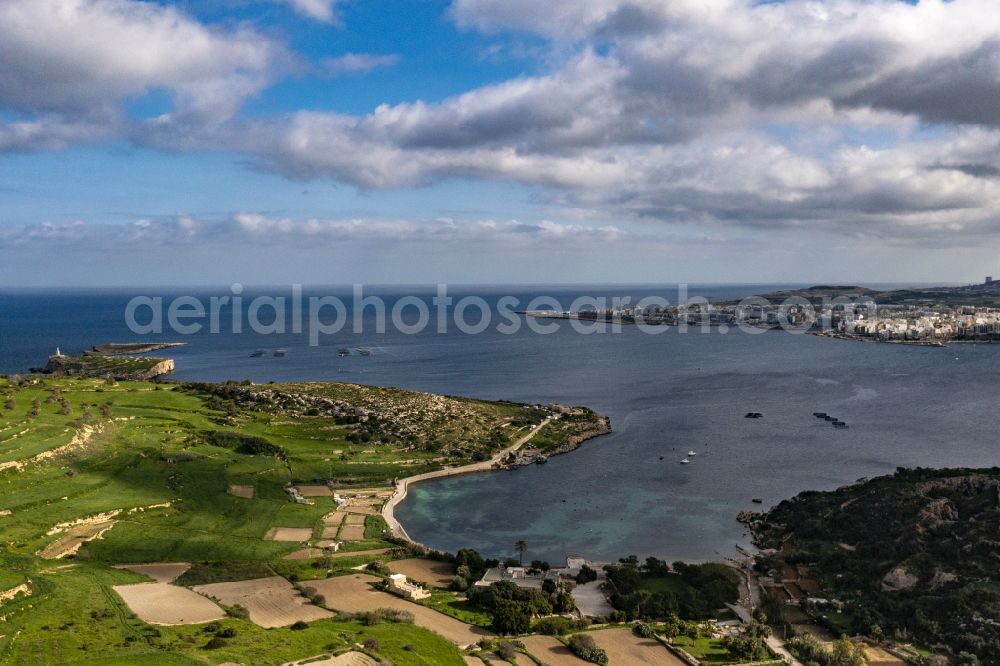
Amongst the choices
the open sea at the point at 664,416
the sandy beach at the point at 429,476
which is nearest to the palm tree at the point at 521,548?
A: the open sea at the point at 664,416

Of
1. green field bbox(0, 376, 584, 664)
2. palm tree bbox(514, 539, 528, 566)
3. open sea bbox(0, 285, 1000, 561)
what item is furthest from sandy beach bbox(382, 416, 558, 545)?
palm tree bbox(514, 539, 528, 566)

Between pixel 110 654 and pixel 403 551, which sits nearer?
pixel 110 654

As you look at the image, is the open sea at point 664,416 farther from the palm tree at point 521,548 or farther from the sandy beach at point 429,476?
the sandy beach at point 429,476

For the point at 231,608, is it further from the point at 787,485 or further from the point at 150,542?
the point at 787,485

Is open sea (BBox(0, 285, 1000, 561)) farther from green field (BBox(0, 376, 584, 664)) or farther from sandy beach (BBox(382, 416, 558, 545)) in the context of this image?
green field (BBox(0, 376, 584, 664))

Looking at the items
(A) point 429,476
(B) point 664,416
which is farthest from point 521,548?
(B) point 664,416

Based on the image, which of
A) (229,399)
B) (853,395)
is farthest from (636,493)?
(853,395)

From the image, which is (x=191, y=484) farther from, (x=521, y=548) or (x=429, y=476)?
(x=521, y=548)

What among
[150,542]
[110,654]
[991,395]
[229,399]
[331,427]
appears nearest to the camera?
[110,654]
